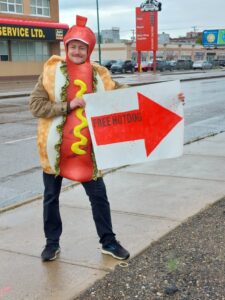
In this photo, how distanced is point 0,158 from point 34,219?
162 inches

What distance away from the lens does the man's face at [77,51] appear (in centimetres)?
375

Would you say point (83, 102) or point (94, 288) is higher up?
point (83, 102)

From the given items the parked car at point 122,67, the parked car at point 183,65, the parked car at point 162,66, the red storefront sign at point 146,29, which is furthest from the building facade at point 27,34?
the parked car at point 183,65

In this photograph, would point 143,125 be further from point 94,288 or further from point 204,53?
point 204,53

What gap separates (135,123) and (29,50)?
134ft

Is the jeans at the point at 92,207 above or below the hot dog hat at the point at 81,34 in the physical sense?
below

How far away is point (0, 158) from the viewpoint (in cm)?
898

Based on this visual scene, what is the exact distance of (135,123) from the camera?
4.05 m

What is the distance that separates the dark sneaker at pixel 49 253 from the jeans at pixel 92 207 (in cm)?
4

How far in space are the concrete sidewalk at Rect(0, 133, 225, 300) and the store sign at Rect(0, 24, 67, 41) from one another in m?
34.4

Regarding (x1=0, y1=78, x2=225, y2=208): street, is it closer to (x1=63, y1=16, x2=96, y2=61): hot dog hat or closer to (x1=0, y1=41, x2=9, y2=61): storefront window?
(x1=63, y1=16, x2=96, y2=61): hot dog hat

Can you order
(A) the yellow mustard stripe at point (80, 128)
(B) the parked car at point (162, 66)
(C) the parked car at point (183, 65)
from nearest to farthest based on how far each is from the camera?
(A) the yellow mustard stripe at point (80, 128), (B) the parked car at point (162, 66), (C) the parked car at point (183, 65)

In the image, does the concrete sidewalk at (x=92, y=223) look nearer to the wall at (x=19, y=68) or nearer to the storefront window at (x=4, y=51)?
the wall at (x=19, y=68)

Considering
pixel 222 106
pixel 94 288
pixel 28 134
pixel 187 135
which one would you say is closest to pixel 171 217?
pixel 94 288
